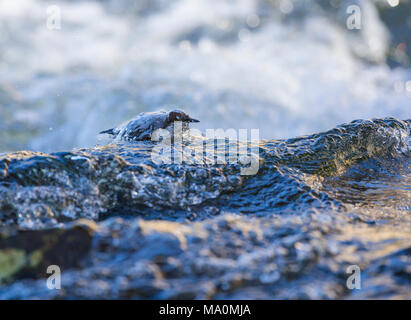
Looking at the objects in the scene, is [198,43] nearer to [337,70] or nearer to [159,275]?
[337,70]

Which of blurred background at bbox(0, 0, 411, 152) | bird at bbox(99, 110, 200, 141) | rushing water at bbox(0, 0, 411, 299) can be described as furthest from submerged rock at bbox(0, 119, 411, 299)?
blurred background at bbox(0, 0, 411, 152)

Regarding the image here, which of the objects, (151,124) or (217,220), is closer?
(217,220)

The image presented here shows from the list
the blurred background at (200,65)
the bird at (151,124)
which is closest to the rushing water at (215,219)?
the bird at (151,124)

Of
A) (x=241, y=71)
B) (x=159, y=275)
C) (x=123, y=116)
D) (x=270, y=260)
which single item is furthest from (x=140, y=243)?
(x=241, y=71)

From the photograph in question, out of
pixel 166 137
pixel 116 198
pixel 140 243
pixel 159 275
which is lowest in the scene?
pixel 159 275

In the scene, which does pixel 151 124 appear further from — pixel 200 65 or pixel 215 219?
pixel 200 65

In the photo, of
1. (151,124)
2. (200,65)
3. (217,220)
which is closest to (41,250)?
(217,220)

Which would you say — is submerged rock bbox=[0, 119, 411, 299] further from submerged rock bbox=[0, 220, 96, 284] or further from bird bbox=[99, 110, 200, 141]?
bird bbox=[99, 110, 200, 141]

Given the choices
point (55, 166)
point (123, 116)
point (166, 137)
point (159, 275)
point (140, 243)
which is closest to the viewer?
point (159, 275)
